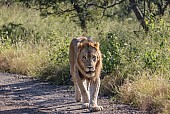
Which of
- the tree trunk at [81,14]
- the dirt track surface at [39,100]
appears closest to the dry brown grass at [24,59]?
the dirt track surface at [39,100]

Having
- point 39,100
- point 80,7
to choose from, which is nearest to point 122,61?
point 39,100

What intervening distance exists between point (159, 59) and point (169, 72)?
0.60 meters

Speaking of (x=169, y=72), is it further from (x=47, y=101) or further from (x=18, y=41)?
(x=18, y=41)

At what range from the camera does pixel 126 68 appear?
11758 millimetres

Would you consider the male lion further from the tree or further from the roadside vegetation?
the tree

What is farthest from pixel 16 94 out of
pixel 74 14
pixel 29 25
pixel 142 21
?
pixel 29 25

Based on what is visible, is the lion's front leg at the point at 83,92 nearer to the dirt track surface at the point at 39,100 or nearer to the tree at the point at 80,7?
the dirt track surface at the point at 39,100

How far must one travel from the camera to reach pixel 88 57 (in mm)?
9383

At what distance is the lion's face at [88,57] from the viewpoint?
9391 millimetres

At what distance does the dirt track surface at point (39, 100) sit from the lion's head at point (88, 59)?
2.17ft

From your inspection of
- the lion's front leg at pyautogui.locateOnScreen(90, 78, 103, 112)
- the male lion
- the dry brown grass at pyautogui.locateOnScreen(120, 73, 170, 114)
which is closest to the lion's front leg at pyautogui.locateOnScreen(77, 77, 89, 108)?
the male lion

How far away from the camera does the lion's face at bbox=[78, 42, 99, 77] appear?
30.8ft

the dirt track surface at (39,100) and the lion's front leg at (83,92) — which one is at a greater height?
the lion's front leg at (83,92)

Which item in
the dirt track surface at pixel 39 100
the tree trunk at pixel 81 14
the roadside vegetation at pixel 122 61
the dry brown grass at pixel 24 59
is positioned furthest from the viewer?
the tree trunk at pixel 81 14
